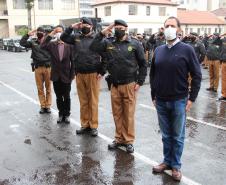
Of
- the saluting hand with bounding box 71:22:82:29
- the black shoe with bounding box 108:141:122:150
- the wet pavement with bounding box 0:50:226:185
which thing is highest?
the saluting hand with bounding box 71:22:82:29

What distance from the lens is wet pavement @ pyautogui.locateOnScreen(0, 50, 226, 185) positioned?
487 centimetres

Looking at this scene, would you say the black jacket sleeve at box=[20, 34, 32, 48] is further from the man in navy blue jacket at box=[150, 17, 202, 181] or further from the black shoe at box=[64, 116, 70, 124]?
the man in navy blue jacket at box=[150, 17, 202, 181]

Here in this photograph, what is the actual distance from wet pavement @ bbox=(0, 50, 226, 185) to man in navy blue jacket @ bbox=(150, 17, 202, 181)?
55 cm

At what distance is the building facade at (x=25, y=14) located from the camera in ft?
165

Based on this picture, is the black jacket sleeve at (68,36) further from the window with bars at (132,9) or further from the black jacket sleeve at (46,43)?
the window with bars at (132,9)

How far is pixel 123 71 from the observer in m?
5.60

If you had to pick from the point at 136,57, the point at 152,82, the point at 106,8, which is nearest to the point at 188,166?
the point at 152,82

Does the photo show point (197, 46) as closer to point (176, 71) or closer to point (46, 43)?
point (46, 43)

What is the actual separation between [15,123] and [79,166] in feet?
9.66

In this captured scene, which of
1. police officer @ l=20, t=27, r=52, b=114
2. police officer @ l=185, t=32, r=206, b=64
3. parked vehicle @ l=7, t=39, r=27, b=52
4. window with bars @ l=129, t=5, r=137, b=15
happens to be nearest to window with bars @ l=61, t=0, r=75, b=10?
window with bars @ l=129, t=5, r=137, b=15

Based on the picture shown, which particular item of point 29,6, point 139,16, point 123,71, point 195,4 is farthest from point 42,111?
point 195,4

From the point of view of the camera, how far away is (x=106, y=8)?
4878cm

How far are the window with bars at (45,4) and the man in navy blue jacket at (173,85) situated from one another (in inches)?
1943

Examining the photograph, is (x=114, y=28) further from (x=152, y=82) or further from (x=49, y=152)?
(x=49, y=152)
